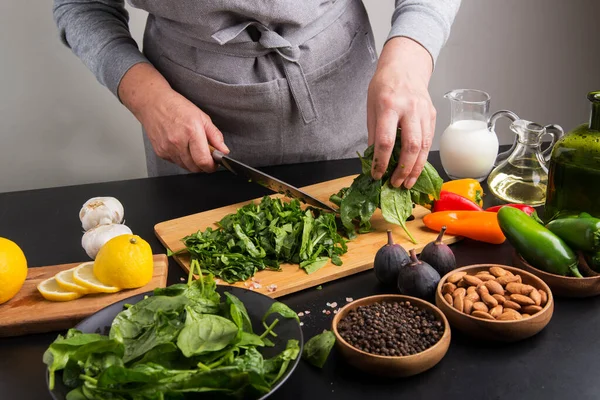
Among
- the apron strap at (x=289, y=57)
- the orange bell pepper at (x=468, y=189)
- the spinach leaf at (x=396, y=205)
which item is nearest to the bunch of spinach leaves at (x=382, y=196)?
the spinach leaf at (x=396, y=205)

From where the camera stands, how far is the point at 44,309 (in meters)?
1.36

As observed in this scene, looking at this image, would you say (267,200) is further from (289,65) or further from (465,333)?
(465,333)

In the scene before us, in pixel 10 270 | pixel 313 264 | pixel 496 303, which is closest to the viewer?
pixel 496 303

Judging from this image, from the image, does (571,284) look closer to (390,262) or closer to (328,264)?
(390,262)

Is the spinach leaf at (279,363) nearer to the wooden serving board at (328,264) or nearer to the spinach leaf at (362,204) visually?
the wooden serving board at (328,264)

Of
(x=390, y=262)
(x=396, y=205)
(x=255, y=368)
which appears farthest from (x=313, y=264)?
(x=255, y=368)

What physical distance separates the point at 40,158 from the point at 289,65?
1.48 metres

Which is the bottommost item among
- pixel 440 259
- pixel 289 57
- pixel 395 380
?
pixel 395 380

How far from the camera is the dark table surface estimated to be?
112 cm

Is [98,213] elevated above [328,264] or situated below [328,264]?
above

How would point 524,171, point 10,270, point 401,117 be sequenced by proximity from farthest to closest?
point 524,171
point 401,117
point 10,270

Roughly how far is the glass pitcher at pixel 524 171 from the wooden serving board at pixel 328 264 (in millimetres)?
236

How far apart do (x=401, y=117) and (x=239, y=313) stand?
71 centimetres

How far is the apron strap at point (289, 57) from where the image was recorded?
1.82m
